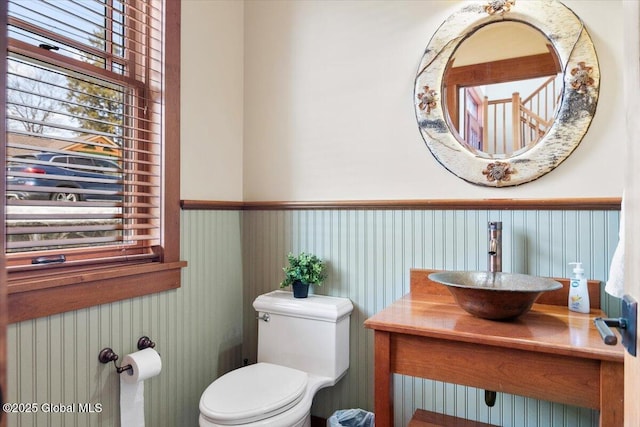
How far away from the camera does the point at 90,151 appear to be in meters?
1.55

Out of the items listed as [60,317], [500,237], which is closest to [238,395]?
[60,317]

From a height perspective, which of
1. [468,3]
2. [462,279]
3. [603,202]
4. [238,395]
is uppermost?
[468,3]

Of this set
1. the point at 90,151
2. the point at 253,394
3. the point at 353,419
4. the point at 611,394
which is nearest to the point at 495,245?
the point at 611,394

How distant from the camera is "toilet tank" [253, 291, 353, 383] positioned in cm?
184

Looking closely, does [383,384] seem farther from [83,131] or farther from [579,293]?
[83,131]

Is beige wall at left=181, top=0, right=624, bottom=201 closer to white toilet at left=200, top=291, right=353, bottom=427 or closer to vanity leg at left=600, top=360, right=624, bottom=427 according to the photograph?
white toilet at left=200, top=291, right=353, bottom=427

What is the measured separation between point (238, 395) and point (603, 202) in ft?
5.28

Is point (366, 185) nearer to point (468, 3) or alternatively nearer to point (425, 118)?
point (425, 118)

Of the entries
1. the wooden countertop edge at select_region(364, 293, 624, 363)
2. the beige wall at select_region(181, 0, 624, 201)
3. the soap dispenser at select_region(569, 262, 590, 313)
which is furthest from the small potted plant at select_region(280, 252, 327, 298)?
the soap dispenser at select_region(569, 262, 590, 313)

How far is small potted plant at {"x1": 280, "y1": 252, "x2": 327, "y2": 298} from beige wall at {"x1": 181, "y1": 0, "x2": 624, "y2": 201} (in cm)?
35

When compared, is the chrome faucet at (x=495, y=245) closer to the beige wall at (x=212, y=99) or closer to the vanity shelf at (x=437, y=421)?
the vanity shelf at (x=437, y=421)

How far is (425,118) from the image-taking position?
5.90 ft

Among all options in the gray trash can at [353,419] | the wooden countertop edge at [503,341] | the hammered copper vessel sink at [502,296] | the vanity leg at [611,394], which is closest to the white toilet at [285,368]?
the gray trash can at [353,419]

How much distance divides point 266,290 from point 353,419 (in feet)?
2.63
